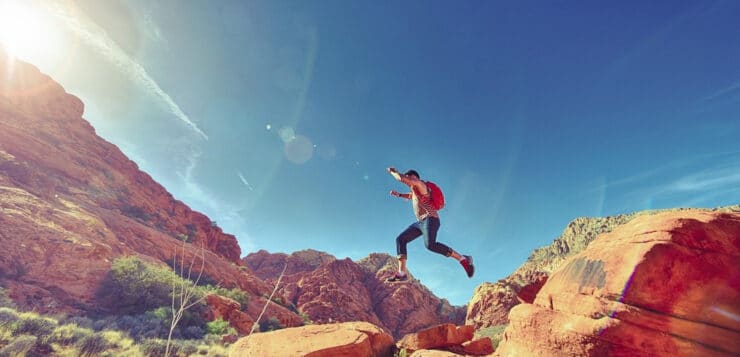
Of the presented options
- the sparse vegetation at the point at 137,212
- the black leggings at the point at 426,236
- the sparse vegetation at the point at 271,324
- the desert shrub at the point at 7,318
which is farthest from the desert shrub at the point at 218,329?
the sparse vegetation at the point at 137,212

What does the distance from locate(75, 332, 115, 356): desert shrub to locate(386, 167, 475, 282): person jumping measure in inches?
426

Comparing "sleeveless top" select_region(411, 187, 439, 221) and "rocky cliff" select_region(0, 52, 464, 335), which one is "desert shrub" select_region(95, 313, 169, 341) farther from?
"sleeveless top" select_region(411, 187, 439, 221)

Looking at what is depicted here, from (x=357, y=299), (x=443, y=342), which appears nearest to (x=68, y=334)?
(x=443, y=342)

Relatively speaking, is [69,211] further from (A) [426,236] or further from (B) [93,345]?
(A) [426,236]

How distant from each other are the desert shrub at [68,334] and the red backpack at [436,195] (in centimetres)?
1348

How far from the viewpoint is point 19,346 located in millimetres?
9047

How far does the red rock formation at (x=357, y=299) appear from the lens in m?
61.6

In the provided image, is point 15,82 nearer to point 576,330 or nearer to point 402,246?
point 402,246

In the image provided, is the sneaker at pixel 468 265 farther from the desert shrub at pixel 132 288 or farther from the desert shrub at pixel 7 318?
the desert shrub at pixel 132 288

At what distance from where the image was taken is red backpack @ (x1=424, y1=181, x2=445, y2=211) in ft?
26.7

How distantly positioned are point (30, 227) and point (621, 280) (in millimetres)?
31594

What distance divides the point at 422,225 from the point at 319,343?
171 inches

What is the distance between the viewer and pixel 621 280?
556cm

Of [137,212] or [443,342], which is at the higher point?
[137,212]
